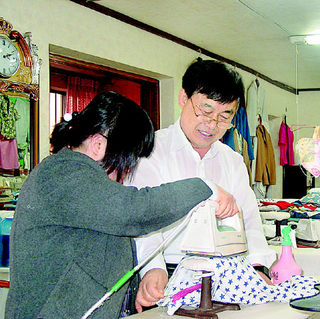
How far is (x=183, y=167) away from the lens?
A: 2004 millimetres

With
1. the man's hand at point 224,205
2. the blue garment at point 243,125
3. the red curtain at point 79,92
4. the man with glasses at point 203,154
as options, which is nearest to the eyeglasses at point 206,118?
the man with glasses at point 203,154

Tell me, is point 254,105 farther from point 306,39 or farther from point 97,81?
point 97,81

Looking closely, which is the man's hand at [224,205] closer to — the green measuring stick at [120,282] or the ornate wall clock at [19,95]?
the green measuring stick at [120,282]

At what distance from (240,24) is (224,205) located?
163 inches

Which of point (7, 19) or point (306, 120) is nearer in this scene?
point (7, 19)

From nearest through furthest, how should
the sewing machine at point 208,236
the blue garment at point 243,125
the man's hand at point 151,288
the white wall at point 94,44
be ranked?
the sewing machine at point 208,236, the man's hand at point 151,288, the white wall at point 94,44, the blue garment at point 243,125

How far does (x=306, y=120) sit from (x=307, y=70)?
1902 millimetres

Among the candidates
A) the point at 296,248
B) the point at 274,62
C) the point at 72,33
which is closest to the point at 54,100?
the point at 72,33

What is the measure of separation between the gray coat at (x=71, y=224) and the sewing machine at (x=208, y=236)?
0.45 feet

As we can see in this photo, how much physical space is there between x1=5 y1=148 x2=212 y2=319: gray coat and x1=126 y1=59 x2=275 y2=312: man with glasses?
467 mm

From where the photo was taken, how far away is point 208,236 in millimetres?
1456

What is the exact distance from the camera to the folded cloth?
1526 millimetres

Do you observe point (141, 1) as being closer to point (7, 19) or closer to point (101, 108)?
point (7, 19)

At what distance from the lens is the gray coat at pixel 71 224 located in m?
1.22
